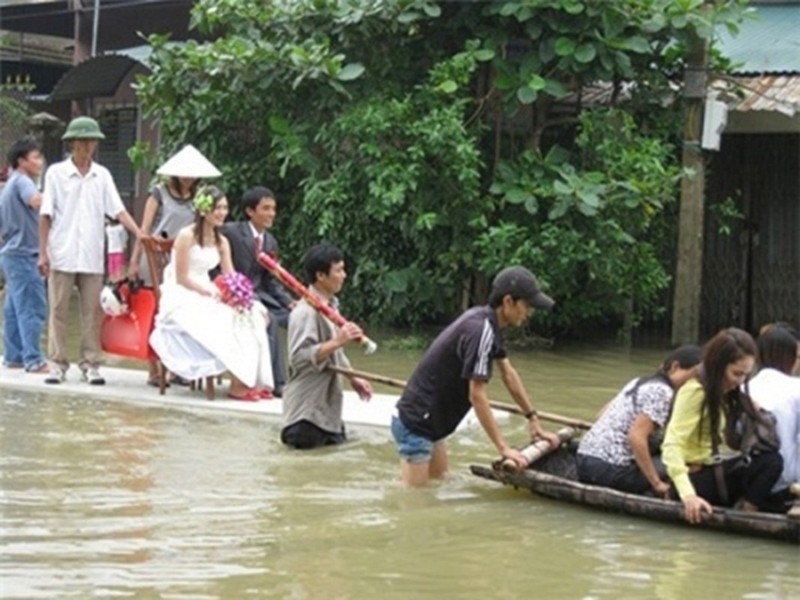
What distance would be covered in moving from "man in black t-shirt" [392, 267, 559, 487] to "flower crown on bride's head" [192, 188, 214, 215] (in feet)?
9.61

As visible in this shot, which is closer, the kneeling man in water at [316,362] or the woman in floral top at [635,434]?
the woman in floral top at [635,434]

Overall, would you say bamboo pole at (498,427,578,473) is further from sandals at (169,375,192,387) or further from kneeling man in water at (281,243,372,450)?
sandals at (169,375,192,387)

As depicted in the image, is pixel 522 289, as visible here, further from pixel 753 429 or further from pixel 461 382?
pixel 753 429

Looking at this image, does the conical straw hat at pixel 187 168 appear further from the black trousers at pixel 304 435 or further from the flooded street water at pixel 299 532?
the black trousers at pixel 304 435

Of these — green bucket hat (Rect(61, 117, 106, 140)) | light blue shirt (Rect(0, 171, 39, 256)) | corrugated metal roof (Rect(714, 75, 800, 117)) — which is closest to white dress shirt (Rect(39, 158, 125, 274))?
green bucket hat (Rect(61, 117, 106, 140))

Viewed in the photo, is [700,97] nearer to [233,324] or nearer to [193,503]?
[233,324]

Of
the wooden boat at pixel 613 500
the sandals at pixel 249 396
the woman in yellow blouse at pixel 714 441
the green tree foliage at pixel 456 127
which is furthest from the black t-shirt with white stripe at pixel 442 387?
the green tree foliage at pixel 456 127

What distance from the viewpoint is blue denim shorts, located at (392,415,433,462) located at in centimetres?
805

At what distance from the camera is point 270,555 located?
6586 millimetres

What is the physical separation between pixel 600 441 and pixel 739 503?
2.47 feet

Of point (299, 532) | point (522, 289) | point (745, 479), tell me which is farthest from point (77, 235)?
point (745, 479)

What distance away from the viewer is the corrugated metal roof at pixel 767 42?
14.9m

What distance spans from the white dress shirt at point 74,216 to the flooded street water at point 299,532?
1.68 meters

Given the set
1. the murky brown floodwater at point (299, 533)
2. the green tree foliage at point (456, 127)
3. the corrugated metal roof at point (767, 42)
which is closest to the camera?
the murky brown floodwater at point (299, 533)
